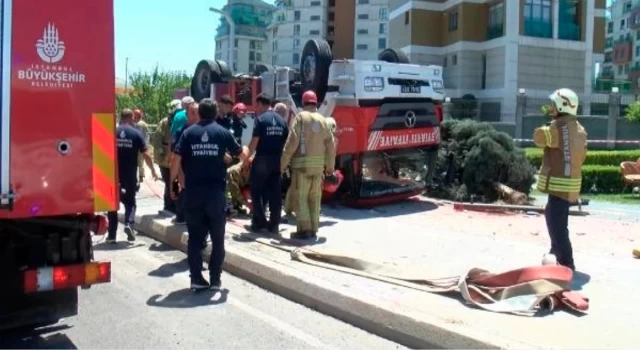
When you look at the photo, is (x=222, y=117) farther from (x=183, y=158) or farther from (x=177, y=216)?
A: (x=183, y=158)

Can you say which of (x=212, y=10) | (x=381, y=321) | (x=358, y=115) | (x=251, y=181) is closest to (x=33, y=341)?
(x=381, y=321)

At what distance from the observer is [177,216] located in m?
9.45

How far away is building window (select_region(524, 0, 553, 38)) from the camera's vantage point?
154ft

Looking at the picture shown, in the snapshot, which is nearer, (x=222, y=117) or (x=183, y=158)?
(x=183, y=158)

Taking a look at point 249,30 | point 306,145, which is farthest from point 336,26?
point 306,145

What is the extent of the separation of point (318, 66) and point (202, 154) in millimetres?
5220

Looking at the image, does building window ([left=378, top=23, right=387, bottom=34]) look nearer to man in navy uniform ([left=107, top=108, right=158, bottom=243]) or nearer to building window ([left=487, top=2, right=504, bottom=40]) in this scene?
building window ([left=487, top=2, right=504, bottom=40])

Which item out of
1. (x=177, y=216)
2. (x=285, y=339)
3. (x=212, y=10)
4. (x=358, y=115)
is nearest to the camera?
(x=285, y=339)

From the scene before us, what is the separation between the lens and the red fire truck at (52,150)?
14.1ft

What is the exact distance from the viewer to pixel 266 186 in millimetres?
8695

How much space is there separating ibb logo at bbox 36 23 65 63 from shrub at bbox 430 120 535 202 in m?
9.09

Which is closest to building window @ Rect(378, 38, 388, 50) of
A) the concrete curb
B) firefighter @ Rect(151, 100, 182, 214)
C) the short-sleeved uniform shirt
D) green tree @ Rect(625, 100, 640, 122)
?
green tree @ Rect(625, 100, 640, 122)

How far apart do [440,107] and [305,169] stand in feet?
14.9

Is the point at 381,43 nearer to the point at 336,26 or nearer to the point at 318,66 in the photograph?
the point at 336,26
